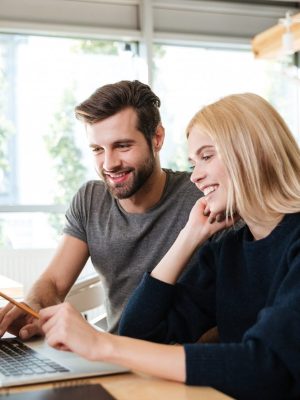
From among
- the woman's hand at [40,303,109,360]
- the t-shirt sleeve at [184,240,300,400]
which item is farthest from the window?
the t-shirt sleeve at [184,240,300,400]

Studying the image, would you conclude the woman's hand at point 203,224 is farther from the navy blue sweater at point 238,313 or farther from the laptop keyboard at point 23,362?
the laptop keyboard at point 23,362

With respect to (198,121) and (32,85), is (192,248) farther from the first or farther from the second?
(32,85)

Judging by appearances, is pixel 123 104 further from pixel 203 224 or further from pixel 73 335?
pixel 73 335

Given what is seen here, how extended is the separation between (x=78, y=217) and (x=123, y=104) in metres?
0.38

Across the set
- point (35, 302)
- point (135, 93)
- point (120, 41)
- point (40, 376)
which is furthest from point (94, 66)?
point (40, 376)

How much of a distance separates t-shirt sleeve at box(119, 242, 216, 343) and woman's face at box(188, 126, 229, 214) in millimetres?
195

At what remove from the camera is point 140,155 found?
206 cm

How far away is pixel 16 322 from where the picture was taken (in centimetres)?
161

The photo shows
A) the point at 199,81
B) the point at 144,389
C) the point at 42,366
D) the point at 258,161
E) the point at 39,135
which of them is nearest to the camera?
the point at 144,389

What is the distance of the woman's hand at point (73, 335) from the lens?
3.73 feet

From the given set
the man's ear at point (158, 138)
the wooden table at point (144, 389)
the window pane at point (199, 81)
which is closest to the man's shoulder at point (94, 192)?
the man's ear at point (158, 138)

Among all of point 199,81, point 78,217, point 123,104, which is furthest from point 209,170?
point 199,81

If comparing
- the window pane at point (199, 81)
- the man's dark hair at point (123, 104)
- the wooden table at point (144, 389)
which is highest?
the window pane at point (199, 81)

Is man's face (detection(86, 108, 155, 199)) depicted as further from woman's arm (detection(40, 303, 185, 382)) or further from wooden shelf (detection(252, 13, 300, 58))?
wooden shelf (detection(252, 13, 300, 58))
